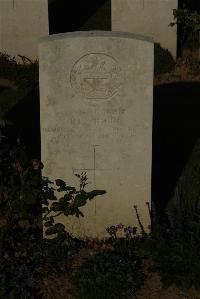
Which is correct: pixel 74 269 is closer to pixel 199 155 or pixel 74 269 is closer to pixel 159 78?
pixel 199 155

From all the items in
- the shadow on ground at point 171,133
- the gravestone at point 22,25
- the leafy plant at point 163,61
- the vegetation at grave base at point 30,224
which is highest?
the gravestone at point 22,25

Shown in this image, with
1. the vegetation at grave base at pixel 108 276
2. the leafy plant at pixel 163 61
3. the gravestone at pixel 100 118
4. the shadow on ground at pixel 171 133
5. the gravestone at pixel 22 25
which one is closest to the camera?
the vegetation at grave base at pixel 108 276

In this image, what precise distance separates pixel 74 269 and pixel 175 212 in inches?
45.6

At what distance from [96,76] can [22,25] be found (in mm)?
7347

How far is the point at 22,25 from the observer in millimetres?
12367

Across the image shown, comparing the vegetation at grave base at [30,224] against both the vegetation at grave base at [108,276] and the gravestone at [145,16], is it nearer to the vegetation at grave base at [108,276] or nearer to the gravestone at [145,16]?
the vegetation at grave base at [108,276]

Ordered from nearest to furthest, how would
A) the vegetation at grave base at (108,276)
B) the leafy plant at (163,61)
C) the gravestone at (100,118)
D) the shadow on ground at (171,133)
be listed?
the vegetation at grave base at (108,276), the gravestone at (100,118), the shadow on ground at (171,133), the leafy plant at (163,61)

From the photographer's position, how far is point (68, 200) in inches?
226

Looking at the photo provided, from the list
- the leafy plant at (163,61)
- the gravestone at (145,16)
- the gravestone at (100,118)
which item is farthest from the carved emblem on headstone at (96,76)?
the gravestone at (145,16)

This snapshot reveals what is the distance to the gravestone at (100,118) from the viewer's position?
5.33 meters

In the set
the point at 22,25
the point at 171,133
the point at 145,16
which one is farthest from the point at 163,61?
the point at 171,133

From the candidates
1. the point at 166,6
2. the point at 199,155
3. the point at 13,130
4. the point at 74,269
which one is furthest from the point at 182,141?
the point at 166,6

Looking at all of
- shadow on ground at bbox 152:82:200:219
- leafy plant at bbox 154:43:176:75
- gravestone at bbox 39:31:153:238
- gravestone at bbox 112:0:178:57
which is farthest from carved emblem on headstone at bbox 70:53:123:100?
gravestone at bbox 112:0:178:57

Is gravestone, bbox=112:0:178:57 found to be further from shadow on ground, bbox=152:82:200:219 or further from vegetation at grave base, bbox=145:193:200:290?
vegetation at grave base, bbox=145:193:200:290
